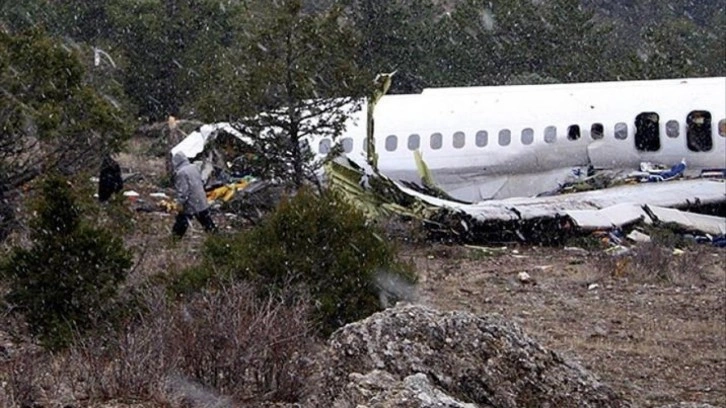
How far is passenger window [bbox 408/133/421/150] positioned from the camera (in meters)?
20.5

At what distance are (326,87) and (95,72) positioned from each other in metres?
10.0

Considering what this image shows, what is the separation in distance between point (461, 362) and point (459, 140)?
15549mm

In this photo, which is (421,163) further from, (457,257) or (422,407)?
(422,407)

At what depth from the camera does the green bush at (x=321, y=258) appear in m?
7.91

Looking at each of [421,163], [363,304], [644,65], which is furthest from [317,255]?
[644,65]

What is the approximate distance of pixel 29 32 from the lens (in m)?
12.8

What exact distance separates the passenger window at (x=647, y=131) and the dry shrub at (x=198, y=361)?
45.3 feet

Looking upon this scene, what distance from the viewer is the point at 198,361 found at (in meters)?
5.68

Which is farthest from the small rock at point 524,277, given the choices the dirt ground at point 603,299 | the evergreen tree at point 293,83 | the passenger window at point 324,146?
the passenger window at point 324,146

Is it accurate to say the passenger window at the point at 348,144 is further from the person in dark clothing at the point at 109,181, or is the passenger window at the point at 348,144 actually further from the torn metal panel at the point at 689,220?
the torn metal panel at the point at 689,220

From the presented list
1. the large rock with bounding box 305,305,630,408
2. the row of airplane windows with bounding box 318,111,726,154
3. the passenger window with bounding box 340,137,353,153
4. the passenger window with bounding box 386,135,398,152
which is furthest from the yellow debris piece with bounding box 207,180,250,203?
the large rock with bounding box 305,305,630,408

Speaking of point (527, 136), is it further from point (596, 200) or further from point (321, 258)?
point (321, 258)

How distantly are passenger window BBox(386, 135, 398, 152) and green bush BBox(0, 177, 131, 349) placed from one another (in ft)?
43.2

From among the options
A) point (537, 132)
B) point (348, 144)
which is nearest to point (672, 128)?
point (537, 132)
